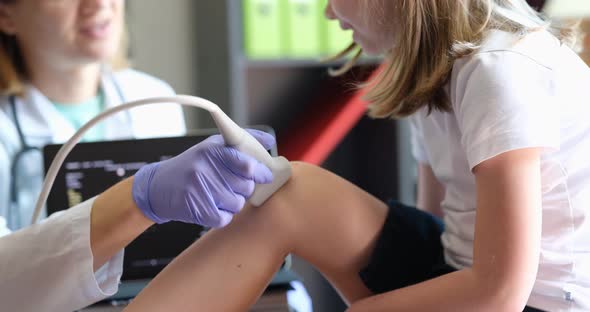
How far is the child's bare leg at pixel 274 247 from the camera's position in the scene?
0.82 m

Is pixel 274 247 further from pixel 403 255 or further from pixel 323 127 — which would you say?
pixel 323 127

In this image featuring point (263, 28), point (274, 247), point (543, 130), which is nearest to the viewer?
point (543, 130)

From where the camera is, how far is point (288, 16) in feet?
6.20

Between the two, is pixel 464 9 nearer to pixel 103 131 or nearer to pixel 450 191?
pixel 450 191

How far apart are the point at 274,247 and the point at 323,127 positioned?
1183 mm

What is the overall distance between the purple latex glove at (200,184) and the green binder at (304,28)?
1.16 metres

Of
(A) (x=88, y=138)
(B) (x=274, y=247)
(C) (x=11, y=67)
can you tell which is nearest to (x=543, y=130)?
(B) (x=274, y=247)

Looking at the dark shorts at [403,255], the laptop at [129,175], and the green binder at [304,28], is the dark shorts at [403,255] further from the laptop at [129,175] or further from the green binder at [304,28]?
the green binder at [304,28]

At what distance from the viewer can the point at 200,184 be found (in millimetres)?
775

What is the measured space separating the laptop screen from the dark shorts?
0.30 metres

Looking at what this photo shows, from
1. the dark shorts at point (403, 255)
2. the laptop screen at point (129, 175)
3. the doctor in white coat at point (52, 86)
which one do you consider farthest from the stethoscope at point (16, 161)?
the dark shorts at point (403, 255)

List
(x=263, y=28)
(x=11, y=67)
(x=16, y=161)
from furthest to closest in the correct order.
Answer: (x=263, y=28) → (x=11, y=67) → (x=16, y=161)

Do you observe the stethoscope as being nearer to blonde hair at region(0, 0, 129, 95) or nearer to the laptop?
blonde hair at region(0, 0, 129, 95)

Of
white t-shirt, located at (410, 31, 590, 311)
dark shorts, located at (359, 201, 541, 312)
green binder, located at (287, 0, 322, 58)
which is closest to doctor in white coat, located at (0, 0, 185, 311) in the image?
green binder, located at (287, 0, 322, 58)
